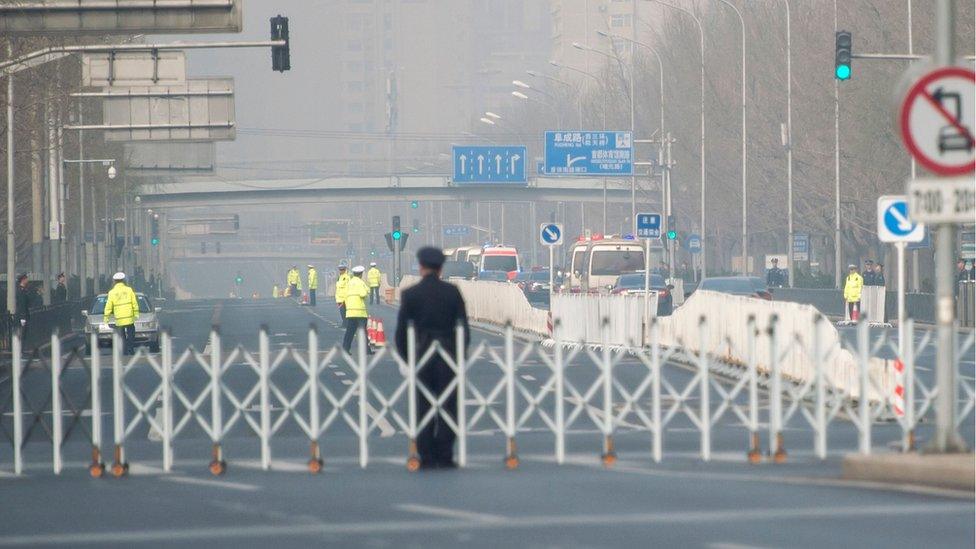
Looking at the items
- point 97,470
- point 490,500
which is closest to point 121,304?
point 97,470

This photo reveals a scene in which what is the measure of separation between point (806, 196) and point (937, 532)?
62.1m

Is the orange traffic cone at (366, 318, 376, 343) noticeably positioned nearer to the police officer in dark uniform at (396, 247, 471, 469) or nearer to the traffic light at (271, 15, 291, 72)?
the traffic light at (271, 15, 291, 72)

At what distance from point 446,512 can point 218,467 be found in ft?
11.6

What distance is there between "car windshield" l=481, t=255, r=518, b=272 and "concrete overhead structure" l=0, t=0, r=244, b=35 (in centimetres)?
5064

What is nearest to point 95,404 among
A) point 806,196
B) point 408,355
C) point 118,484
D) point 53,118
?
point 118,484

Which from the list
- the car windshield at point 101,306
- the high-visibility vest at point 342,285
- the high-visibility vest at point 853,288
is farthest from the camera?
the high-visibility vest at point 853,288

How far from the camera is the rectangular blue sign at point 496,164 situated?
87500mm

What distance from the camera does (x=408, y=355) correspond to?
15281 mm

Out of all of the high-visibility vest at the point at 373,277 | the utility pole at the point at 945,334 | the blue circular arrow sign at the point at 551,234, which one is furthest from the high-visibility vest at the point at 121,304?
the high-visibility vest at the point at 373,277

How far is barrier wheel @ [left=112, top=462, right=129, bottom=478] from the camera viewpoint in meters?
Result: 15.2

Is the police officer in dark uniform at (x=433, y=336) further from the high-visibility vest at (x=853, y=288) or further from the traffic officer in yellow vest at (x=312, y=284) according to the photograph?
the traffic officer in yellow vest at (x=312, y=284)

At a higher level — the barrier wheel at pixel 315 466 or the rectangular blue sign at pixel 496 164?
the rectangular blue sign at pixel 496 164

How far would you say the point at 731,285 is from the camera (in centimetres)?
4762

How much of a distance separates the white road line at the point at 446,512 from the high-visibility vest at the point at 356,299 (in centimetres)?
1935
